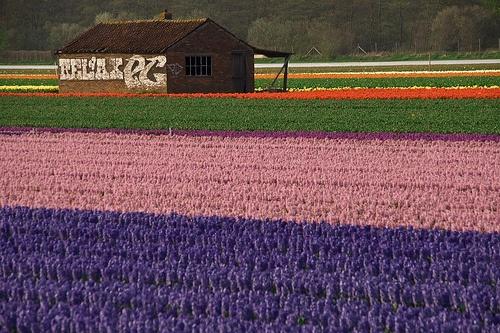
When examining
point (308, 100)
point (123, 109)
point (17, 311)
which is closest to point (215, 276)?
point (17, 311)

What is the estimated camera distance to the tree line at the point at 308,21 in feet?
321

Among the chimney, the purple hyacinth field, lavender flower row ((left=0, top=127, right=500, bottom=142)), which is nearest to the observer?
the purple hyacinth field

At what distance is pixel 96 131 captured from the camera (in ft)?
79.7

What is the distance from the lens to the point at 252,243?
10.4 meters

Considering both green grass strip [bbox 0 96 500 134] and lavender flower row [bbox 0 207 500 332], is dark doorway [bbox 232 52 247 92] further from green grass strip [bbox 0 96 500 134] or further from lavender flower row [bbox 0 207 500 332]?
lavender flower row [bbox 0 207 500 332]

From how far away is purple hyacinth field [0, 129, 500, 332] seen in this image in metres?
7.89

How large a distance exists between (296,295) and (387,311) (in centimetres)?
98

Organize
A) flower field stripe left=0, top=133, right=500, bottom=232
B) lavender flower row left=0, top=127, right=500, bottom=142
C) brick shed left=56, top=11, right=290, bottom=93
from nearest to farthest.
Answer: flower field stripe left=0, top=133, right=500, bottom=232 → lavender flower row left=0, top=127, right=500, bottom=142 → brick shed left=56, top=11, right=290, bottom=93

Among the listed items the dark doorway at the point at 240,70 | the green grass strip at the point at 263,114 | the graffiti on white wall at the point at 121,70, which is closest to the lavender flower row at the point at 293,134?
the green grass strip at the point at 263,114

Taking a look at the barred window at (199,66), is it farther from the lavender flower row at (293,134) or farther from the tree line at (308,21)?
the tree line at (308,21)

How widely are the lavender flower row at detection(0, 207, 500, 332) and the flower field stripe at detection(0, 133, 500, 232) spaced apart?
4.04 feet

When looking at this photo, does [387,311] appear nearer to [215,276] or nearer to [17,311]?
[215,276]

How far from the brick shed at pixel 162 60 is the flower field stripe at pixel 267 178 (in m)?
19.1

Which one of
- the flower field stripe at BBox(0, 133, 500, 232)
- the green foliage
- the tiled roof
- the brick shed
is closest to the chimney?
the tiled roof
